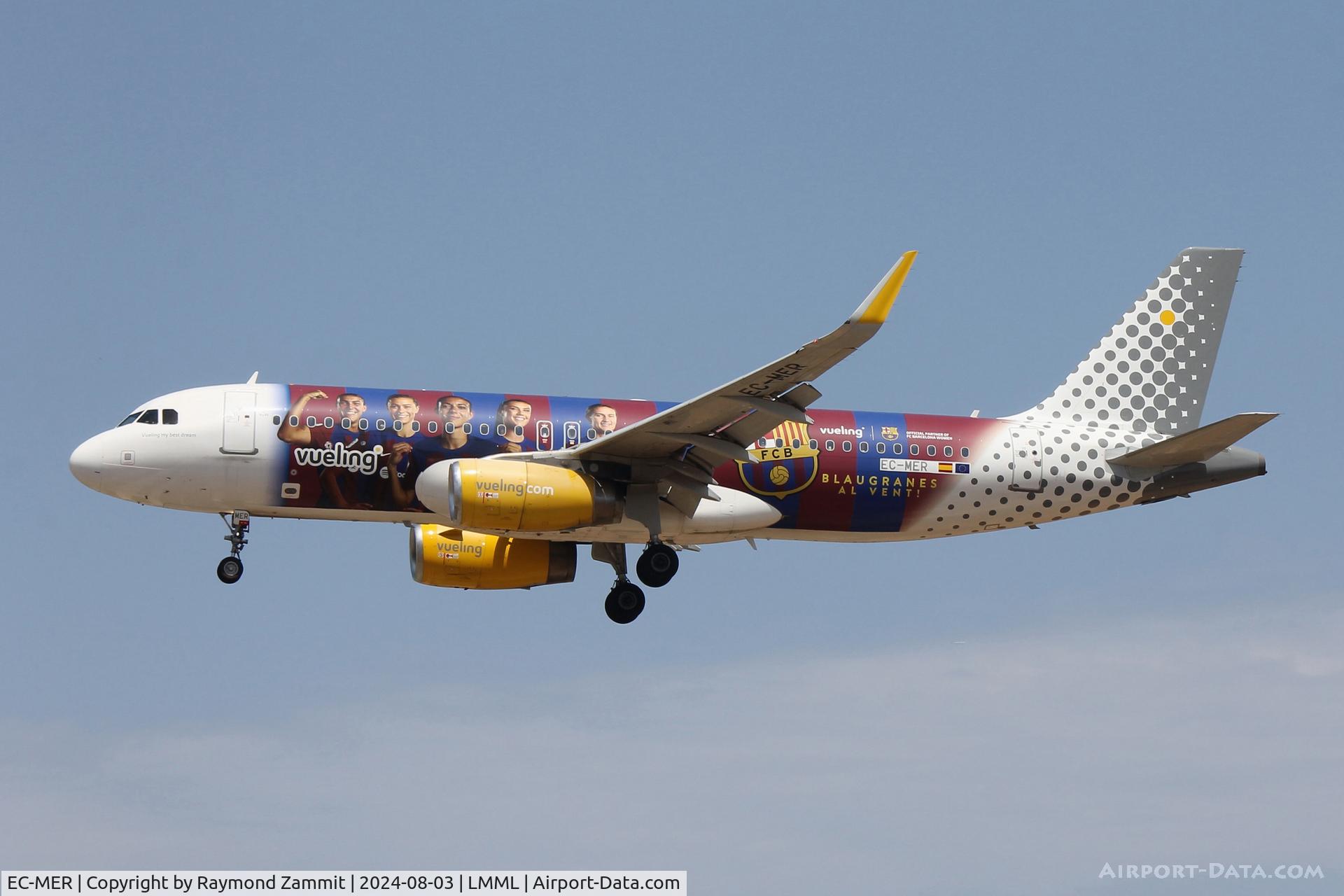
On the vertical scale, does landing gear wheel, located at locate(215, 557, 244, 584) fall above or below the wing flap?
below

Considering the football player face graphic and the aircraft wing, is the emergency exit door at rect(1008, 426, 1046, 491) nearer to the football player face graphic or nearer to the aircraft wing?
the aircraft wing

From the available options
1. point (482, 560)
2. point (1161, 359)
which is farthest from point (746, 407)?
point (1161, 359)

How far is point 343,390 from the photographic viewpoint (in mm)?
36156

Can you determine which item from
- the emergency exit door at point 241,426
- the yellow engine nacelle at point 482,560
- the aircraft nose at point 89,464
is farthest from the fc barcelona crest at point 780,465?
the aircraft nose at point 89,464

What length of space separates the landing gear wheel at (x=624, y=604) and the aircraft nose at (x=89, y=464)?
10190 millimetres

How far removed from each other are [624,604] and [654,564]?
6.25 ft

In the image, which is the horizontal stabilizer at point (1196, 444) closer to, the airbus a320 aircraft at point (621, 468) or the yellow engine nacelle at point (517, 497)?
the airbus a320 aircraft at point (621, 468)

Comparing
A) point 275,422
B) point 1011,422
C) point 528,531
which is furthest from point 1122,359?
point 275,422

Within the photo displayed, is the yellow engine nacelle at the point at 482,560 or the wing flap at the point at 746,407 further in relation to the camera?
the yellow engine nacelle at the point at 482,560

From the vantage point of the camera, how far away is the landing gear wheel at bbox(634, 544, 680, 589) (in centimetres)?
3591

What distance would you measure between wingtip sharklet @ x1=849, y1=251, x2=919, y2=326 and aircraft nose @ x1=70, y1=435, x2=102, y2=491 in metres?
15.4

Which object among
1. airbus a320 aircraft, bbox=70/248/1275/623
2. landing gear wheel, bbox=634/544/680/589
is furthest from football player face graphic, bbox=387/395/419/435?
landing gear wheel, bbox=634/544/680/589

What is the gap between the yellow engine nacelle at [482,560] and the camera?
3788cm

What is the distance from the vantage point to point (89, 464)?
1405 inches
